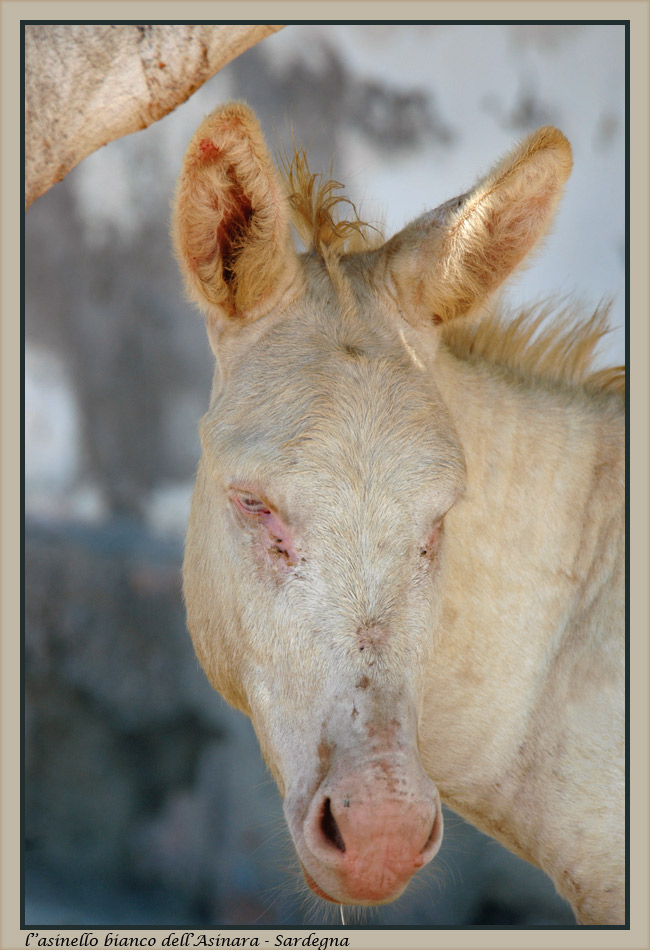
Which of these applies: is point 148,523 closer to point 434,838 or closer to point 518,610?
point 518,610

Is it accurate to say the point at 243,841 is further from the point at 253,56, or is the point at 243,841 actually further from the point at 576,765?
the point at 253,56

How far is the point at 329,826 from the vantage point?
1679mm

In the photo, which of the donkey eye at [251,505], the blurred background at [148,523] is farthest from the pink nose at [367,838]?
the blurred background at [148,523]

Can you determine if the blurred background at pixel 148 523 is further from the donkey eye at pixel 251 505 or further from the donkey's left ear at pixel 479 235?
the donkey eye at pixel 251 505

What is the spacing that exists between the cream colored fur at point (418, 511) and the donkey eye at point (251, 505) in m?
0.02

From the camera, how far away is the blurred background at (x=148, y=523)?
5523mm

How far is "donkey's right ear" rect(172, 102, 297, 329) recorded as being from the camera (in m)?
1.96

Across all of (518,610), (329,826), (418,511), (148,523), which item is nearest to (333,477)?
(418,511)

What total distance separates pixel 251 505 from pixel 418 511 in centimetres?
43

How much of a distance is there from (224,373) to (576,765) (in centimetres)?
157

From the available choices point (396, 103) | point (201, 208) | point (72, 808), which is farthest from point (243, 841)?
point (396, 103)

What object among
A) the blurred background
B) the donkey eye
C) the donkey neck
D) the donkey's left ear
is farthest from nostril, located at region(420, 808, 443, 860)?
the blurred background

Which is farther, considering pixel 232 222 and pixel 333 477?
pixel 232 222

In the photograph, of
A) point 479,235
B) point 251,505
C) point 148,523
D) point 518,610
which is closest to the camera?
point 251,505
